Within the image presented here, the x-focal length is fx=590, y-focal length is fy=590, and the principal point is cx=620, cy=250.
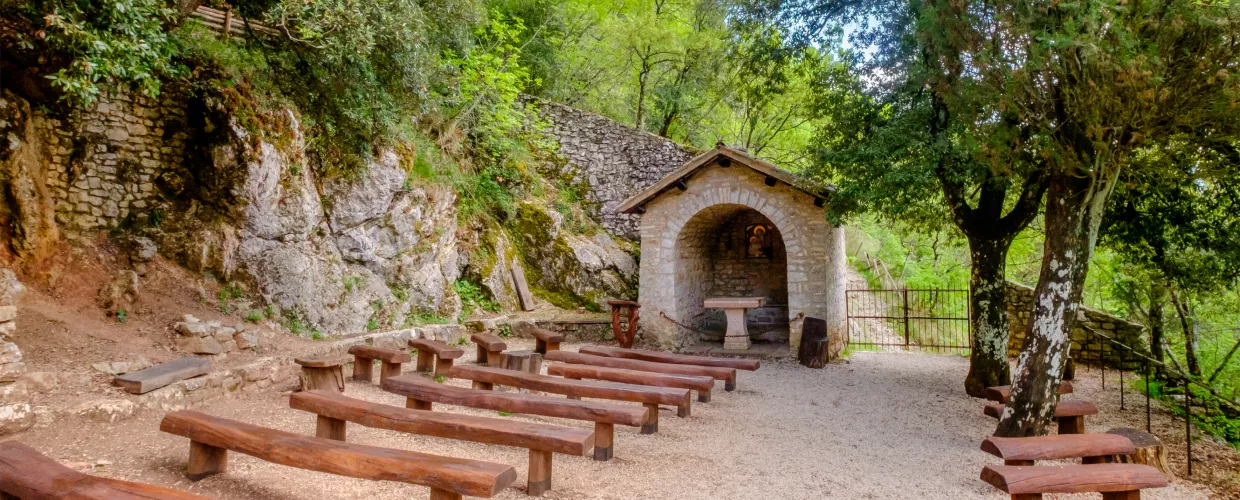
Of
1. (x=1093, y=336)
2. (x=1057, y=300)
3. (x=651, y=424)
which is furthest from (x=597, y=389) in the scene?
(x=1093, y=336)

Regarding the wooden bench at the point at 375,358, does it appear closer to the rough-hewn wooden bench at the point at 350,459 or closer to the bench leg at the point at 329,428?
the bench leg at the point at 329,428

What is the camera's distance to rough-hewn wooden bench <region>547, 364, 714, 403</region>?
5.64 meters

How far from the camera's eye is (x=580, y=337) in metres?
10.7

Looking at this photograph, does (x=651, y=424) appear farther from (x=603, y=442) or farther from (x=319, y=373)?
(x=319, y=373)

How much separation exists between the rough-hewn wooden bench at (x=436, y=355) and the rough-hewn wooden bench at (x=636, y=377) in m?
1.15

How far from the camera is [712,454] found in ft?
15.5

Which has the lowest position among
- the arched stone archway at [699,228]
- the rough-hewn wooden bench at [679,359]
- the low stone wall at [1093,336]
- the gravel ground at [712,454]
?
the gravel ground at [712,454]

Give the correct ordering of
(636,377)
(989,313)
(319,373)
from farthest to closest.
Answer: (989,313) < (636,377) < (319,373)

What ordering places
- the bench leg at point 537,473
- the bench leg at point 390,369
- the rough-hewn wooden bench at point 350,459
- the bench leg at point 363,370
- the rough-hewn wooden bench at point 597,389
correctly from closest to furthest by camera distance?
the rough-hewn wooden bench at point 350,459
the bench leg at point 537,473
the rough-hewn wooden bench at point 597,389
the bench leg at point 390,369
the bench leg at point 363,370

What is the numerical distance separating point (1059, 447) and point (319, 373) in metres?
5.92

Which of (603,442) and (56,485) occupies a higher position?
(56,485)

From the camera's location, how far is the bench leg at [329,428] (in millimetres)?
4000

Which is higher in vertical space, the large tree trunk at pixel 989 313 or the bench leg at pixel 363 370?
the large tree trunk at pixel 989 313

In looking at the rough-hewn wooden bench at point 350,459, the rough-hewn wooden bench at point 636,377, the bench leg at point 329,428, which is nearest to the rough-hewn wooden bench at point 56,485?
the rough-hewn wooden bench at point 350,459
